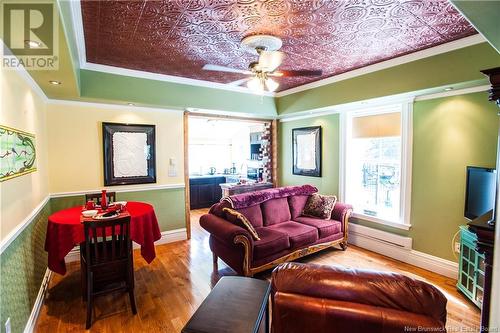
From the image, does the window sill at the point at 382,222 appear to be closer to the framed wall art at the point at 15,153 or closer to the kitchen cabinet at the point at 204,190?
the kitchen cabinet at the point at 204,190

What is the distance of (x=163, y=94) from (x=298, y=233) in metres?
2.86

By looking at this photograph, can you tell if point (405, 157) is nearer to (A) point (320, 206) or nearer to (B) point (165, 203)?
(A) point (320, 206)

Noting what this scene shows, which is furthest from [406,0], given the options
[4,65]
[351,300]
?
[4,65]

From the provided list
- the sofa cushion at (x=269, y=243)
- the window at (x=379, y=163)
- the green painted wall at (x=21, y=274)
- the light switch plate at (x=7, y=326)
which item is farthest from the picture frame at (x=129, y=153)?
the window at (x=379, y=163)

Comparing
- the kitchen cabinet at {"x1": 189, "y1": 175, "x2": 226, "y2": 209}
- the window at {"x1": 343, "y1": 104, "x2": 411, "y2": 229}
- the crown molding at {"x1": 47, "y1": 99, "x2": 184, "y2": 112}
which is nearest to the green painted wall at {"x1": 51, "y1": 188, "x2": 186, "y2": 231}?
the crown molding at {"x1": 47, "y1": 99, "x2": 184, "y2": 112}

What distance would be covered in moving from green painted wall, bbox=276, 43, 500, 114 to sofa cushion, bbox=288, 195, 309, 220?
1.61 m

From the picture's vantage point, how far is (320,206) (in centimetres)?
404

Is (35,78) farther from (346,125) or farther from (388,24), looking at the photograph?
(346,125)

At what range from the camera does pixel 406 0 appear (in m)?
1.96

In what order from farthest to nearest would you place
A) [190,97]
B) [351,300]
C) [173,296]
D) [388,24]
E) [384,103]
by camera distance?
[190,97], [384,103], [173,296], [388,24], [351,300]

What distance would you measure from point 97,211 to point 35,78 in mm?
1448

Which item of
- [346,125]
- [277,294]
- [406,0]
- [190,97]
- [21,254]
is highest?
[406,0]

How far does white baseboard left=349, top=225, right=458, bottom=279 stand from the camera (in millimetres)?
3151

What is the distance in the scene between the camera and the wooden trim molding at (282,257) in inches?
112
